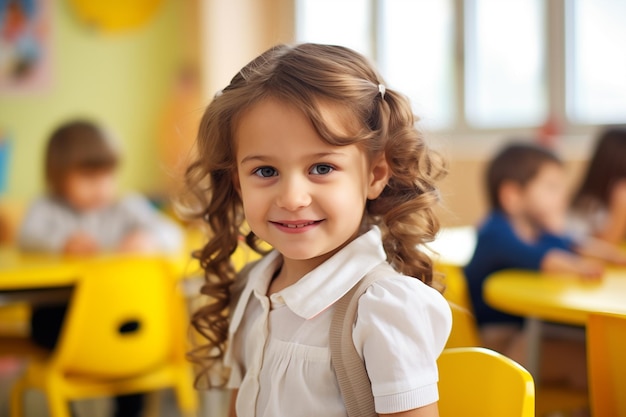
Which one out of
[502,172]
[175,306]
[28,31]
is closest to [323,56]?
[175,306]

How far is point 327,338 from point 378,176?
26 centimetres

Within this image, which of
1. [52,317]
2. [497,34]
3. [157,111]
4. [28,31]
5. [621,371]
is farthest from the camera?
[157,111]

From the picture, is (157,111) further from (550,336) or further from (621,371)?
(621,371)

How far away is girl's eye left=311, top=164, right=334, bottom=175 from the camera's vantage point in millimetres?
1108

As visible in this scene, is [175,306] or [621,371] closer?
[621,371]

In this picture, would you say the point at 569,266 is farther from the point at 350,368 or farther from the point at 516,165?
the point at 350,368

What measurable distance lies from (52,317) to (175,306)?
1.65 ft

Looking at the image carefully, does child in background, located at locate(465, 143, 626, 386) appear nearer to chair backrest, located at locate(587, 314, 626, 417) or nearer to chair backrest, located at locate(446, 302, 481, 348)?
chair backrest, located at locate(446, 302, 481, 348)

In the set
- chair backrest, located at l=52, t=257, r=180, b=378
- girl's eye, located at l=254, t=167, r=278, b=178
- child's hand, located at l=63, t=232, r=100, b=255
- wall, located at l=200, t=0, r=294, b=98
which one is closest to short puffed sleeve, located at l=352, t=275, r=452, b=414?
girl's eye, located at l=254, t=167, r=278, b=178

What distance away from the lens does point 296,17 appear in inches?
210

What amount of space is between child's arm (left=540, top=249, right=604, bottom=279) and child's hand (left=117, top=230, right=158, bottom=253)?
1.34m

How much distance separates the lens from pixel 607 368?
4.19 feet

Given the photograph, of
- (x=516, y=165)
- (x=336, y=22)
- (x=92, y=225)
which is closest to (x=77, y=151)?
(x=92, y=225)

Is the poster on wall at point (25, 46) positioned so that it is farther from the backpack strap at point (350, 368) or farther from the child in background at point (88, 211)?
the backpack strap at point (350, 368)
